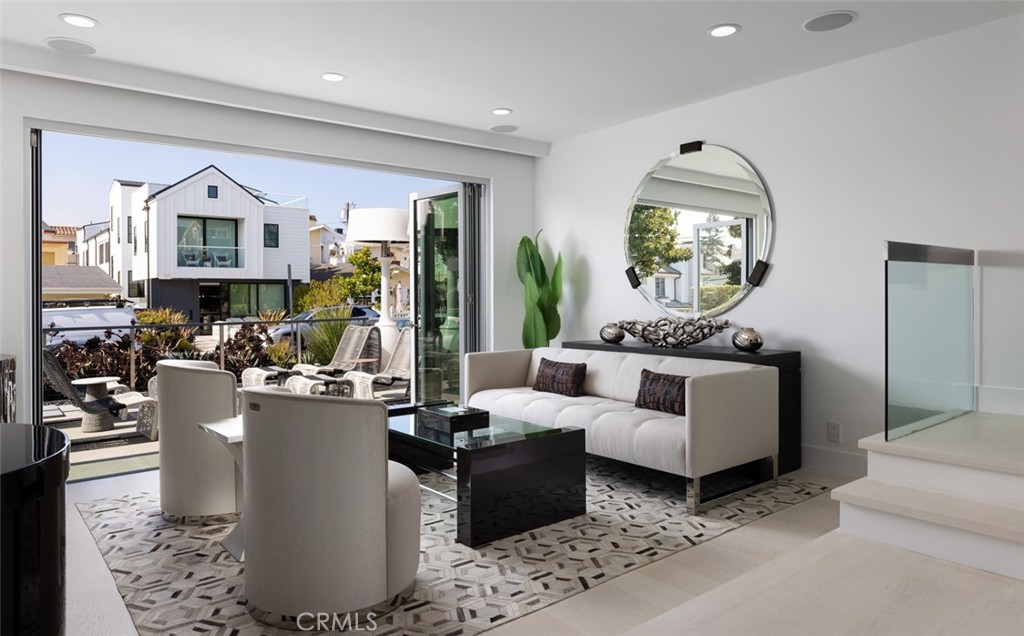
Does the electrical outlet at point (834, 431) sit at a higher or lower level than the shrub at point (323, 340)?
lower

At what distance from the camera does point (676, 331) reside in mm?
4727

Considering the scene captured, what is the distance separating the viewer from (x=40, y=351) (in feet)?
13.6

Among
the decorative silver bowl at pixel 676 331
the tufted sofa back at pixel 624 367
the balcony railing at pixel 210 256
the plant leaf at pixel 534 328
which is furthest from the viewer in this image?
the balcony railing at pixel 210 256

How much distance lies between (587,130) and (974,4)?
300cm

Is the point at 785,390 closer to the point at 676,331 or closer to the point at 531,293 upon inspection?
the point at 676,331

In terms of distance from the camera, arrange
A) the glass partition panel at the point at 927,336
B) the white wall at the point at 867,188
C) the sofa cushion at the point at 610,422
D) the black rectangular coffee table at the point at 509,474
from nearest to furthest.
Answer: the glass partition panel at the point at 927,336, the black rectangular coffee table at the point at 509,474, the white wall at the point at 867,188, the sofa cushion at the point at 610,422

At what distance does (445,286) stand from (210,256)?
326cm

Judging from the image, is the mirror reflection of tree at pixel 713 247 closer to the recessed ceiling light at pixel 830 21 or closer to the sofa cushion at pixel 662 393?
the sofa cushion at pixel 662 393

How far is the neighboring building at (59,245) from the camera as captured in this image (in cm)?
431

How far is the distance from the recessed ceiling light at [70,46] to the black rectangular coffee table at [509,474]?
2.82 m

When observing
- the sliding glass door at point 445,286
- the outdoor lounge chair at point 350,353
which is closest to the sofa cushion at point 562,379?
the sliding glass door at point 445,286

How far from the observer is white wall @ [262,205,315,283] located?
8.27 metres

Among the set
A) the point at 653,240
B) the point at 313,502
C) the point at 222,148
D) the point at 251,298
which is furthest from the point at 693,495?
the point at 251,298

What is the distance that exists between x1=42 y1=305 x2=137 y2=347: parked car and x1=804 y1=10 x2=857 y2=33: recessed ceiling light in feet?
18.1
